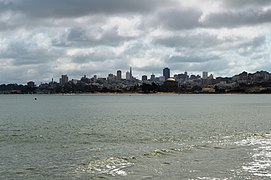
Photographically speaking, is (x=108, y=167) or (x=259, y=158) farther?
(x=259, y=158)

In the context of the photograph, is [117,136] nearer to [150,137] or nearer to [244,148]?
[150,137]

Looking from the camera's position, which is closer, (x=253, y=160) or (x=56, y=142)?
(x=253, y=160)

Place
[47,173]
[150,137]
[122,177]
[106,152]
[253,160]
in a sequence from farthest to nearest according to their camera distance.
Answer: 1. [150,137]
2. [106,152]
3. [253,160]
4. [47,173]
5. [122,177]

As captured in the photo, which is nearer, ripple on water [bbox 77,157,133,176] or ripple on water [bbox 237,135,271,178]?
ripple on water [bbox 237,135,271,178]

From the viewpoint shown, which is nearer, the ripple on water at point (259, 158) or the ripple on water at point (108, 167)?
the ripple on water at point (259, 158)

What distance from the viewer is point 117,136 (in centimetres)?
4281

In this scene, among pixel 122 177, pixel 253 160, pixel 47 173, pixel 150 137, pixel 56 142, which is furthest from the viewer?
pixel 150 137

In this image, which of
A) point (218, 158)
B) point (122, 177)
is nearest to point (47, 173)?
point (122, 177)

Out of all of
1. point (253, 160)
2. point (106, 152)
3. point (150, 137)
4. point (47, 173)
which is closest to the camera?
point (47, 173)

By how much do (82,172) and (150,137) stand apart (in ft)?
60.1

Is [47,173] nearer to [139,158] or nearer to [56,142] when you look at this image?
[139,158]

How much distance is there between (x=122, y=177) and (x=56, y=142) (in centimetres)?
1708

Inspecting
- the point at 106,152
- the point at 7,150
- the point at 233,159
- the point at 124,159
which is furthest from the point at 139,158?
the point at 7,150

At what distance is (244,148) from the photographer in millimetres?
32688
